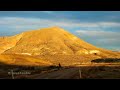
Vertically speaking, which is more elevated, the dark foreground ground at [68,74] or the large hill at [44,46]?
the large hill at [44,46]

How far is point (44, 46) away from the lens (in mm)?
101188

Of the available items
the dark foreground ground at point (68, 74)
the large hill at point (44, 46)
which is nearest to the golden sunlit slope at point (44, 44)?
the large hill at point (44, 46)

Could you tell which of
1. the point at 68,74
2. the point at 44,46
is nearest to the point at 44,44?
the point at 44,46

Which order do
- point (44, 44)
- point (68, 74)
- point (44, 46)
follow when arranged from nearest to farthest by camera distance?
point (68, 74)
point (44, 46)
point (44, 44)

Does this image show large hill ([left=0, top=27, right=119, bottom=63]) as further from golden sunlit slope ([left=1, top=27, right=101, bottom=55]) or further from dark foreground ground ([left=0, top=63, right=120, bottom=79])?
dark foreground ground ([left=0, top=63, right=120, bottom=79])

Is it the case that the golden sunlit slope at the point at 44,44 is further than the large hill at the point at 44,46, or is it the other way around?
the golden sunlit slope at the point at 44,44

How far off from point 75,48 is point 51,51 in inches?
527

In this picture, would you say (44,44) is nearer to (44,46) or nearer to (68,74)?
(44,46)

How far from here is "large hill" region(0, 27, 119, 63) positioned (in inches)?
3765

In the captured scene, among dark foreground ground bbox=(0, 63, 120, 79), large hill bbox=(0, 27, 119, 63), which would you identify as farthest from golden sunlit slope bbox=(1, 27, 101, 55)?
dark foreground ground bbox=(0, 63, 120, 79)

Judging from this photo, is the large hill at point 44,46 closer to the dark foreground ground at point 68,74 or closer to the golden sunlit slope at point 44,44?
the golden sunlit slope at point 44,44

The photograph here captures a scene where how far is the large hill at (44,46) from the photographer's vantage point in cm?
9562
